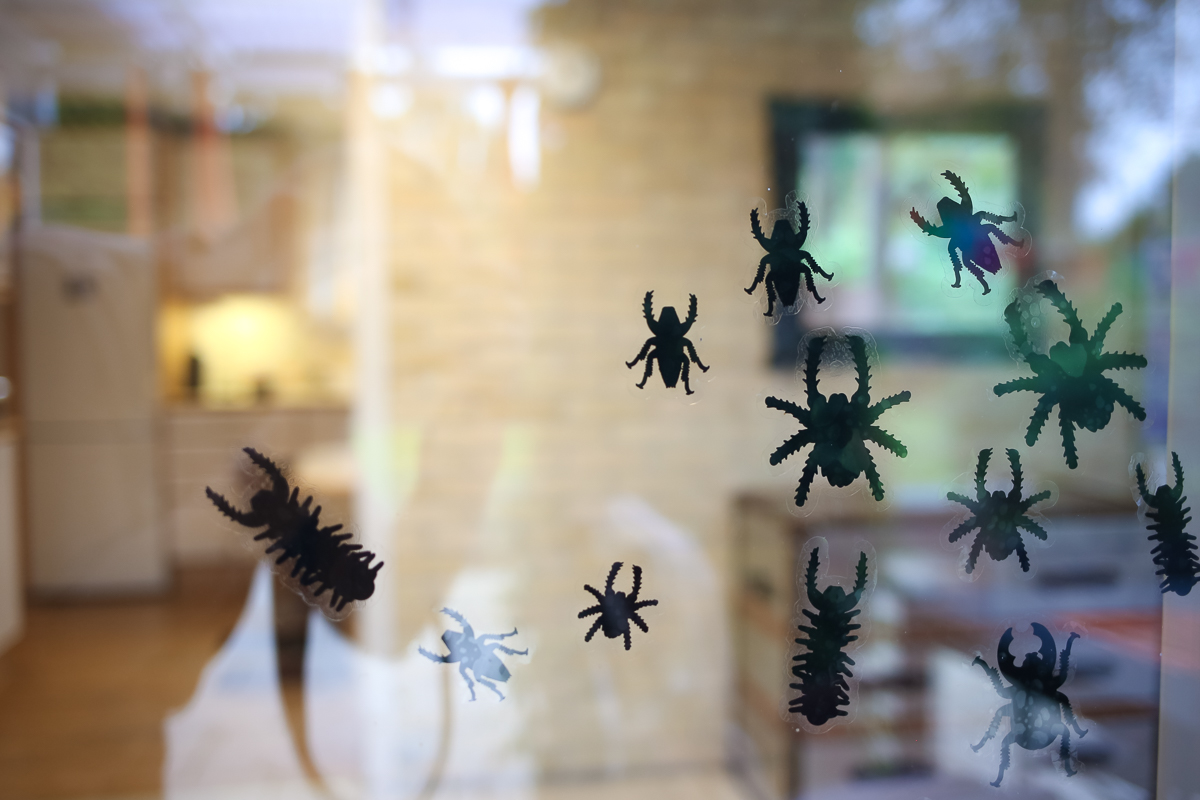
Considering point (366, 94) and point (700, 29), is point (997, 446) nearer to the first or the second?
point (700, 29)

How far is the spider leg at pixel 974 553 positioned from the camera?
42 centimetres

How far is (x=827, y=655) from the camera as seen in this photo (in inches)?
16.5

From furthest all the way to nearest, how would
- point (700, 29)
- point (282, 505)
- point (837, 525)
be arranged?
point (700, 29) → point (837, 525) → point (282, 505)

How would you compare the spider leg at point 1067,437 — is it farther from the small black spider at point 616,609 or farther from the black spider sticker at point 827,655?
the small black spider at point 616,609

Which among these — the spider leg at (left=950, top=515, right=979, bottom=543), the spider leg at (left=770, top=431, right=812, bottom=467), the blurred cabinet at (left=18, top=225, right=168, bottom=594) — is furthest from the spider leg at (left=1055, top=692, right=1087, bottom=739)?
the blurred cabinet at (left=18, top=225, right=168, bottom=594)

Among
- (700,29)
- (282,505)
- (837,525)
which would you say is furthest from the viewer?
(700,29)

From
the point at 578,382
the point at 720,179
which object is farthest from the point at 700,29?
the point at 578,382

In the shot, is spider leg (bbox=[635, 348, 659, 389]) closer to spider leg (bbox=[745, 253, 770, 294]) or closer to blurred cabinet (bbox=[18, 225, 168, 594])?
spider leg (bbox=[745, 253, 770, 294])

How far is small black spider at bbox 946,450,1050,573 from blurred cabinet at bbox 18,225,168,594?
0.55m

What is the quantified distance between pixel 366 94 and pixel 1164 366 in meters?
1.26

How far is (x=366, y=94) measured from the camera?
1.31 meters

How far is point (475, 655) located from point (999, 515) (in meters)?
0.29

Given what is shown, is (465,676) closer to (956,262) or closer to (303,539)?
(303,539)

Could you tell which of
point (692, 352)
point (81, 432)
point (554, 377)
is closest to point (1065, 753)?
point (692, 352)
